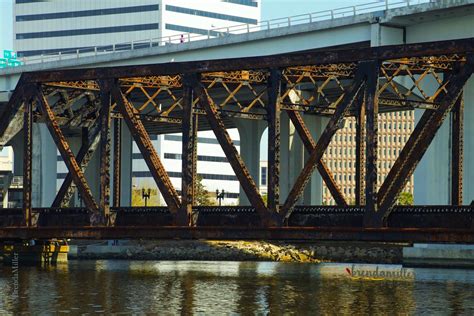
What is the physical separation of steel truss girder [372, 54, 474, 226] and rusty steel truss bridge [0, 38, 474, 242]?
0.16ft

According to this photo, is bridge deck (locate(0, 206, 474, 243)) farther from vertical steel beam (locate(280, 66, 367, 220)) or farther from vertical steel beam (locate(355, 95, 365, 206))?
vertical steel beam (locate(355, 95, 365, 206))

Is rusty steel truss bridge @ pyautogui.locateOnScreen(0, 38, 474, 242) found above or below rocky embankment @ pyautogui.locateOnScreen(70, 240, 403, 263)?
above

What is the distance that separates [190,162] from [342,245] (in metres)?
49.8

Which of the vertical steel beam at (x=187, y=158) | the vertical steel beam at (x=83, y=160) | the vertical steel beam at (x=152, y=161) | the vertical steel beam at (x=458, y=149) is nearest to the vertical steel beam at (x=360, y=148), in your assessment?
the vertical steel beam at (x=458, y=149)

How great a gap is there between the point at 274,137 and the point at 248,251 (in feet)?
170

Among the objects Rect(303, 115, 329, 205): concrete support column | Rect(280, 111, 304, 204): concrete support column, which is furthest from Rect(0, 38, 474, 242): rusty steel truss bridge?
Rect(303, 115, 329, 205): concrete support column

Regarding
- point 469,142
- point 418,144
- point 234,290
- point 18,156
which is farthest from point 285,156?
point 18,156

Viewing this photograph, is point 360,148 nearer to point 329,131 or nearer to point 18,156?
point 329,131

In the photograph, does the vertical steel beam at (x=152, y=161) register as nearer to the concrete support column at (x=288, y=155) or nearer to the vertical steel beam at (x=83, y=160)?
the vertical steel beam at (x=83, y=160)

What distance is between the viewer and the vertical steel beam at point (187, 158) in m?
49.7

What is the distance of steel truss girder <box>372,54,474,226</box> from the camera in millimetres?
42959

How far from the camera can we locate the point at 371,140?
45.2 m

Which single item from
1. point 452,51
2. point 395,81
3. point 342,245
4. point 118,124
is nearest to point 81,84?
point 118,124

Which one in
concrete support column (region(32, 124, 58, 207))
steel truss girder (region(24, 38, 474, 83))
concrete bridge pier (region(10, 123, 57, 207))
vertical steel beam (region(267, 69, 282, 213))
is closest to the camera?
steel truss girder (region(24, 38, 474, 83))
